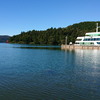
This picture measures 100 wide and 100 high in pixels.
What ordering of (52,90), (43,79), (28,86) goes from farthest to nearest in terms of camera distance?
(43,79), (28,86), (52,90)

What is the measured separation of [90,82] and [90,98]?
22.4ft

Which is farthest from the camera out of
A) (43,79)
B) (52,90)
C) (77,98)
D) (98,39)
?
(98,39)

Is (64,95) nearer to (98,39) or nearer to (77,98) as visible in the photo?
(77,98)

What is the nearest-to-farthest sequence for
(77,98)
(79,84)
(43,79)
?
(77,98)
(79,84)
(43,79)

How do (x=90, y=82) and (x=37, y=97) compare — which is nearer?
(x=37, y=97)

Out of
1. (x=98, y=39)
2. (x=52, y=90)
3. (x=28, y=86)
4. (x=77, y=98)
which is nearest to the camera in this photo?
(x=77, y=98)

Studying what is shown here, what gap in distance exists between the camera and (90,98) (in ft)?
62.5

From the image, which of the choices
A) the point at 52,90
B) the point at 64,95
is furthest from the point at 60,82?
the point at 64,95

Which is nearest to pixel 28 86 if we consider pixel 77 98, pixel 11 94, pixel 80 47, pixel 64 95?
pixel 11 94

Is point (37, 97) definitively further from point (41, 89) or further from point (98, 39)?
point (98, 39)

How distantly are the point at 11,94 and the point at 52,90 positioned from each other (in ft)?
14.1

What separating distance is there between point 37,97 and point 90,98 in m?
4.90

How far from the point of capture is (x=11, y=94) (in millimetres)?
19797

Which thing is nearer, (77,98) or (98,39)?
(77,98)
